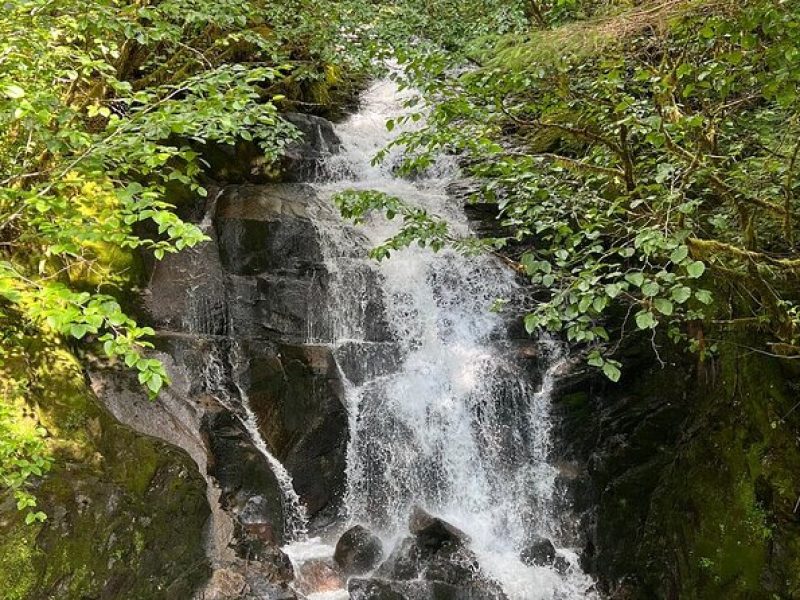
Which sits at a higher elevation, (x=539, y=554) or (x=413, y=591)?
(x=413, y=591)

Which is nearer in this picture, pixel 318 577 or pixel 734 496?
pixel 734 496

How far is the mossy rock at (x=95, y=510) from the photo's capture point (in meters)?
4.88

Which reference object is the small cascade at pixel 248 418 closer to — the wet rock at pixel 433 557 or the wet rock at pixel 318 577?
the wet rock at pixel 318 577

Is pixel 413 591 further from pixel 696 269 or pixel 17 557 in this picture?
pixel 696 269

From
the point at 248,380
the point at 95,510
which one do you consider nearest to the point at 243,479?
the point at 248,380

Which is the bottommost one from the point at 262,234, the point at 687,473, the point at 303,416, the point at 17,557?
the point at 687,473

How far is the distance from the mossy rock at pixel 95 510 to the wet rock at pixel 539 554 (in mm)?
4035

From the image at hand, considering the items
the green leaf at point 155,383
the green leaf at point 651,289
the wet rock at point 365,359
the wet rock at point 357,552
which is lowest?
the wet rock at point 357,552

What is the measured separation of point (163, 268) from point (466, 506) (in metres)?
5.44

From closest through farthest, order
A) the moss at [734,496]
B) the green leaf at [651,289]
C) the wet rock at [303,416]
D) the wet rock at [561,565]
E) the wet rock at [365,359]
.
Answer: the green leaf at [651,289] → the moss at [734,496] → the wet rock at [561,565] → the wet rock at [303,416] → the wet rock at [365,359]

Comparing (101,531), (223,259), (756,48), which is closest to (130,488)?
(101,531)

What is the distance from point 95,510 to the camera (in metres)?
5.40

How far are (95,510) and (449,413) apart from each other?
4.70 metres

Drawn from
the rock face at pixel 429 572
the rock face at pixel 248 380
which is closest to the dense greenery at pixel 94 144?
the rock face at pixel 248 380
